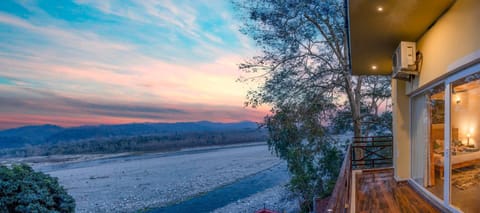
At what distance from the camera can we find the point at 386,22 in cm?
370

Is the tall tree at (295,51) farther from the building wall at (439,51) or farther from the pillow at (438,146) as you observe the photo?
the pillow at (438,146)

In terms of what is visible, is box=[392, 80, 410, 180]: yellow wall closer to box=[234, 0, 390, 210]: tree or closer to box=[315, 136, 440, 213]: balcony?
box=[315, 136, 440, 213]: balcony

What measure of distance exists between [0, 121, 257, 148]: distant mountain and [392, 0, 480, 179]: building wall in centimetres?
887

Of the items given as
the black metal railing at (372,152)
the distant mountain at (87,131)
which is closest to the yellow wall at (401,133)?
the black metal railing at (372,152)

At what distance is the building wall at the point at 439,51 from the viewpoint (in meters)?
2.75

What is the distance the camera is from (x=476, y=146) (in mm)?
3102

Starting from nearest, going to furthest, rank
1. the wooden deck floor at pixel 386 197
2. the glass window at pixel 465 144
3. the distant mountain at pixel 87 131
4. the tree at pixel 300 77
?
the glass window at pixel 465 144
the wooden deck floor at pixel 386 197
the tree at pixel 300 77
the distant mountain at pixel 87 131

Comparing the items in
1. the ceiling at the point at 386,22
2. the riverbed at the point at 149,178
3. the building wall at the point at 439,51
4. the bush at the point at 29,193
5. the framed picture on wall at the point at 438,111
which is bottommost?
the riverbed at the point at 149,178

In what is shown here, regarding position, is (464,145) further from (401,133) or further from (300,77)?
(300,77)

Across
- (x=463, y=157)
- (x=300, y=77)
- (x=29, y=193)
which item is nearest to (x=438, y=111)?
(x=463, y=157)

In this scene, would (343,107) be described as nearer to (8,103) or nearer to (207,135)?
(8,103)

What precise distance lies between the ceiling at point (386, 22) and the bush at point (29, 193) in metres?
8.18

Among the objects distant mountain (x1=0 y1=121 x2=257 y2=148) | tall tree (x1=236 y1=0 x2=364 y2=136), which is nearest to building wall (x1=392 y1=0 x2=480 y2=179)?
tall tree (x1=236 y1=0 x2=364 y2=136)

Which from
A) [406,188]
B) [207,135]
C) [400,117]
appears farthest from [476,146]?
[207,135]
